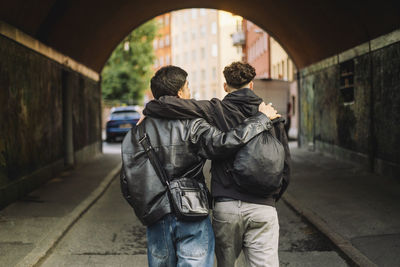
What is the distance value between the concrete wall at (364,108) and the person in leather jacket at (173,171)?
770 cm

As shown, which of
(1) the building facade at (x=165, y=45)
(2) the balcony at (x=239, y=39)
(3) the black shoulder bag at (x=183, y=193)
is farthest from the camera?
(1) the building facade at (x=165, y=45)

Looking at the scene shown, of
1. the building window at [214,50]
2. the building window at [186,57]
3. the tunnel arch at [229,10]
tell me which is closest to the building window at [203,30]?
the building window at [214,50]

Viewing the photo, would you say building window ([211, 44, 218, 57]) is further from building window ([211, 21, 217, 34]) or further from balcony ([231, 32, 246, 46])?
balcony ([231, 32, 246, 46])

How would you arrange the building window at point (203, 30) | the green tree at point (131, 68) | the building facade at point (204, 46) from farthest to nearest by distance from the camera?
the building window at point (203, 30)
the building facade at point (204, 46)
the green tree at point (131, 68)

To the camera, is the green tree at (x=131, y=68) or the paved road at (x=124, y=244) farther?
the green tree at (x=131, y=68)

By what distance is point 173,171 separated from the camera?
3.00 metres

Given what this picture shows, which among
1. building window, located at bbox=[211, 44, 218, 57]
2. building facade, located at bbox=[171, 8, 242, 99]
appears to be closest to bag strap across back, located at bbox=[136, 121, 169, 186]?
building facade, located at bbox=[171, 8, 242, 99]

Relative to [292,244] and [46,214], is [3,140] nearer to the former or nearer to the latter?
[46,214]

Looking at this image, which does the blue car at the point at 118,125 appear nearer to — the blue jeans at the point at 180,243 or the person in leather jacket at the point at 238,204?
the person in leather jacket at the point at 238,204

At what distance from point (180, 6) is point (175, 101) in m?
15.2

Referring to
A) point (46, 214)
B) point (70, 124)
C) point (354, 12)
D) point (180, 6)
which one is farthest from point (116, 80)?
point (46, 214)

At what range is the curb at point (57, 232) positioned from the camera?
214 inches

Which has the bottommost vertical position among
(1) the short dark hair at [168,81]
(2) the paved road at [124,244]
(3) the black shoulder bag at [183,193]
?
(2) the paved road at [124,244]

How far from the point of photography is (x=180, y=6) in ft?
58.1
